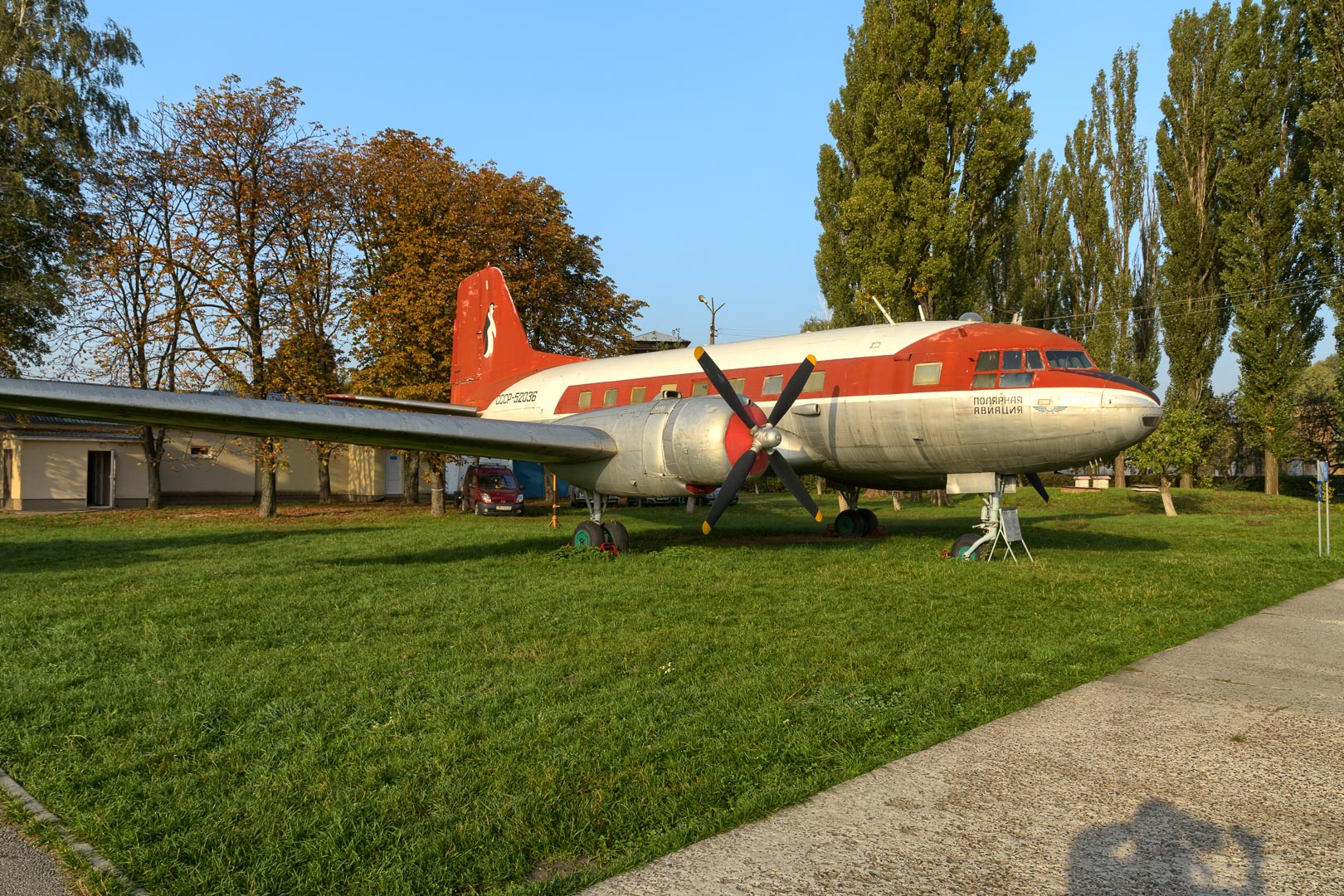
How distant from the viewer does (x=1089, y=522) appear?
24.8m

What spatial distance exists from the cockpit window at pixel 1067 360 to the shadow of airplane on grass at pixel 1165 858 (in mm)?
10404

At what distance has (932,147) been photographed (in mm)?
A: 28344

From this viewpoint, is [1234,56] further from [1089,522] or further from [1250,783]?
[1250,783]

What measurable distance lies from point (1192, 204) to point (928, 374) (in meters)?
32.5

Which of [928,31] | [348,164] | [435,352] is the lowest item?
[435,352]

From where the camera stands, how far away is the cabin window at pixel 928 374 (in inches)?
560

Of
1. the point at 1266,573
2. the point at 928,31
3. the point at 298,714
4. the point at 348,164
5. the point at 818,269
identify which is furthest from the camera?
the point at 818,269

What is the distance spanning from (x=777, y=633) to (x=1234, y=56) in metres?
40.1

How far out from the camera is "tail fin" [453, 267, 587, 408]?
2272 cm

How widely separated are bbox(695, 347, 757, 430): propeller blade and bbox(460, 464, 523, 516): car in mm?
18811

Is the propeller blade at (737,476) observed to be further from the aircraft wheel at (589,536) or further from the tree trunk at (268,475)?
the tree trunk at (268,475)

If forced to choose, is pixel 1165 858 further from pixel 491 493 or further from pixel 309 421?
pixel 491 493

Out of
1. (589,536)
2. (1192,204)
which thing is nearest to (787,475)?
(589,536)

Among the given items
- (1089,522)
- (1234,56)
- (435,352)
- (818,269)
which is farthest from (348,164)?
(1234,56)
